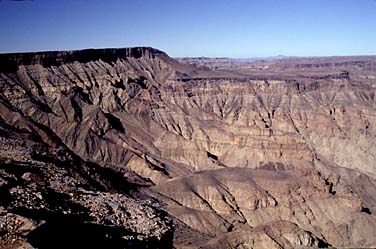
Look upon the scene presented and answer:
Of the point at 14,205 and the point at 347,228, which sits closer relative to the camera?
the point at 14,205

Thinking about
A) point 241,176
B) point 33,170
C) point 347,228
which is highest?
point 33,170

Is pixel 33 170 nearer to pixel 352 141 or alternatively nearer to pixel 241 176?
pixel 241 176

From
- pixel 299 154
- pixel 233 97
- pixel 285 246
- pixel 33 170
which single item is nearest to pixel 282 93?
pixel 233 97

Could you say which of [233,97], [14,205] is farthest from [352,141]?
[14,205]

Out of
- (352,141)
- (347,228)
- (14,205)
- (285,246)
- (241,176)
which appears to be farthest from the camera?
(352,141)

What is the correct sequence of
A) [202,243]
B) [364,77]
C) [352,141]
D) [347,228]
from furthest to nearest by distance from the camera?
[364,77] < [352,141] < [347,228] < [202,243]

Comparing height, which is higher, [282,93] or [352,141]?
[282,93]
